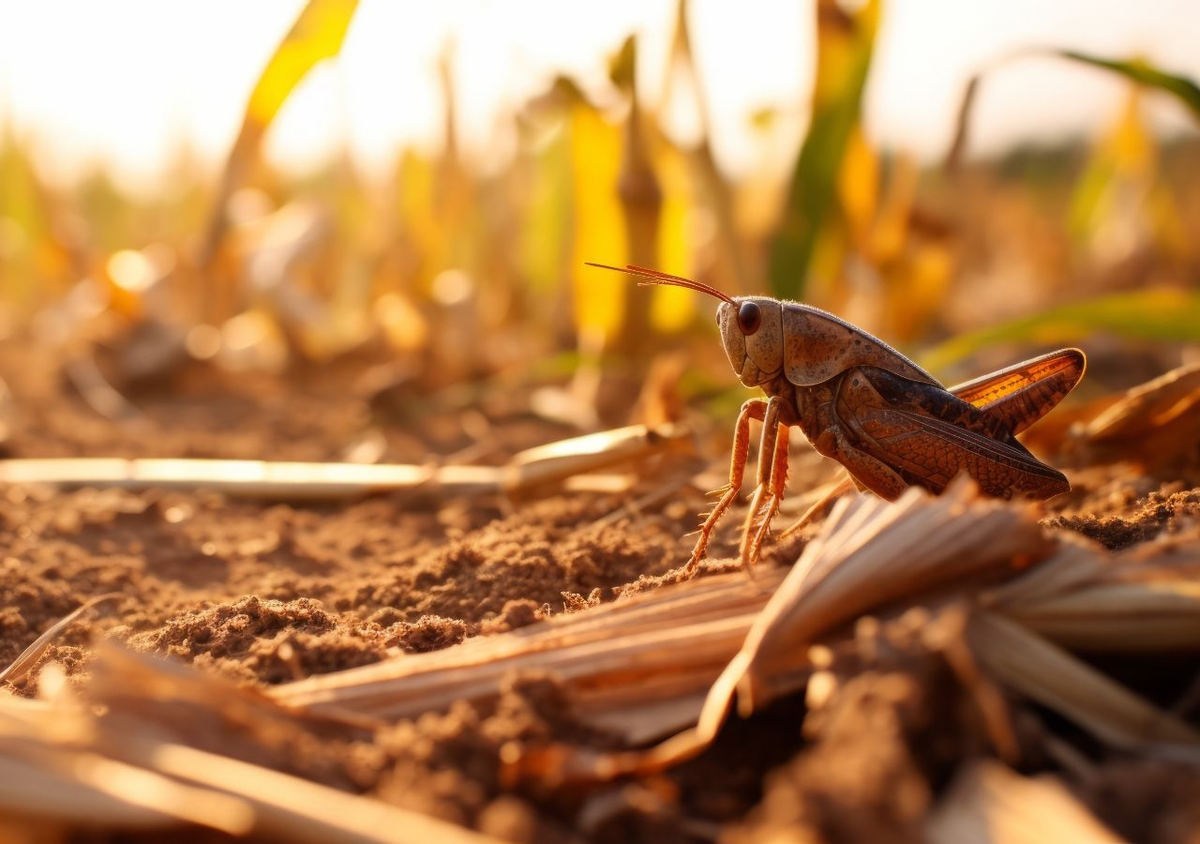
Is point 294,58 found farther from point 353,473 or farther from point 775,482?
point 775,482

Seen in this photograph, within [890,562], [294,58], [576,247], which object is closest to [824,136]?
[576,247]

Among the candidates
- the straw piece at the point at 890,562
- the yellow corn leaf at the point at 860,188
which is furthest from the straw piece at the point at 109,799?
the yellow corn leaf at the point at 860,188

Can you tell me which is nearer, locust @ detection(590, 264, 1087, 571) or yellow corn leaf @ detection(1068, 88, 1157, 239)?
locust @ detection(590, 264, 1087, 571)

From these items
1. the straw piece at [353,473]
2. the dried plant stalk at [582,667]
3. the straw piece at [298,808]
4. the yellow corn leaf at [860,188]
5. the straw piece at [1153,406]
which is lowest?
the straw piece at [353,473]

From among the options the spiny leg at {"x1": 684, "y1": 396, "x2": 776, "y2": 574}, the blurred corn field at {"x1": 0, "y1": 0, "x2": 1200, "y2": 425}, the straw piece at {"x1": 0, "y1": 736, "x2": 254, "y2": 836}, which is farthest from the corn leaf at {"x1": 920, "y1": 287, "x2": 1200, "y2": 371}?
the straw piece at {"x1": 0, "y1": 736, "x2": 254, "y2": 836}

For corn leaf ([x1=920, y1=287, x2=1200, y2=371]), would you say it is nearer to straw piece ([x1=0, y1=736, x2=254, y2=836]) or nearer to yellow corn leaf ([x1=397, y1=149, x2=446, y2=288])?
straw piece ([x1=0, y1=736, x2=254, y2=836])

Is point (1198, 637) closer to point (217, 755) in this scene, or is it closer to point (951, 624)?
point (951, 624)

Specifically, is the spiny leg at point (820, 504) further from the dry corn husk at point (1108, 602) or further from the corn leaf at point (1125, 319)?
the corn leaf at point (1125, 319)

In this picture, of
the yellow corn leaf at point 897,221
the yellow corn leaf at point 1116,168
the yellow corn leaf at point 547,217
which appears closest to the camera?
A: the yellow corn leaf at point 897,221
